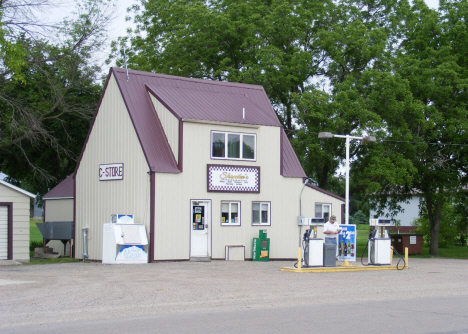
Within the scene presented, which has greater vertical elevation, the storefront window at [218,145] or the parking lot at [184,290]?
the storefront window at [218,145]

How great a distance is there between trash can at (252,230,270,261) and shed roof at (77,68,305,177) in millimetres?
3240

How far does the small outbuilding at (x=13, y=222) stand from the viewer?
2612 centimetres

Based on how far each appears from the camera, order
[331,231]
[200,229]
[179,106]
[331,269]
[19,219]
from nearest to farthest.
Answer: [331,269]
[331,231]
[19,219]
[200,229]
[179,106]

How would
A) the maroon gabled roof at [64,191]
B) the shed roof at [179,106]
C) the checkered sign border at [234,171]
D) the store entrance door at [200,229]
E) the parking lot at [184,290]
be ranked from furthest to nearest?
the maroon gabled roof at [64,191]
the checkered sign border at [234,171]
the store entrance door at [200,229]
the shed roof at [179,106]
the parking lot at [184,290]

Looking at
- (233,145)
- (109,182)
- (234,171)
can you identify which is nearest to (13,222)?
(109,182)

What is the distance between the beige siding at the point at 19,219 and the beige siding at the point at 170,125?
6.03 metres

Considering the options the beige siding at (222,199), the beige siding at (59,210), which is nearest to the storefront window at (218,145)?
the beige siding at (222,199)

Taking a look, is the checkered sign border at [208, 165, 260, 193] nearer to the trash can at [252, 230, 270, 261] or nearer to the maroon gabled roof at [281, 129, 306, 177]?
the maroon gabled roof at [281, 129, 306, 177]

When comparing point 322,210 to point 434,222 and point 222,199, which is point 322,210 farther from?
point 434,222

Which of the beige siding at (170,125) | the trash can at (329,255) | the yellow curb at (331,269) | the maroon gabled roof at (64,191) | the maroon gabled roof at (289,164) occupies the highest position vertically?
the beige siding at (170,125)

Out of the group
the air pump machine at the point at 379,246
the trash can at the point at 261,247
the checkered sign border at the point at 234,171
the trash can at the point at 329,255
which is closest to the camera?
the trash can at the point at 329,255

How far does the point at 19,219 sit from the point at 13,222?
273 mm

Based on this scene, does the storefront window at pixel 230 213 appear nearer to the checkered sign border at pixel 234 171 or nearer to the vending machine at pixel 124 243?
the checkered sign border at pixel 234 171

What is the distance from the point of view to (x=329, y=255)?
2288 centimetres
